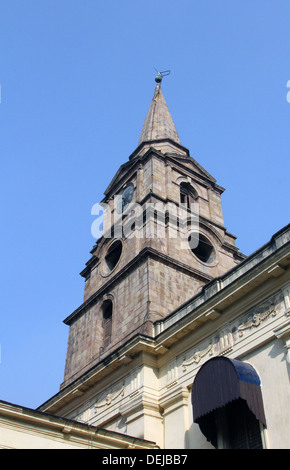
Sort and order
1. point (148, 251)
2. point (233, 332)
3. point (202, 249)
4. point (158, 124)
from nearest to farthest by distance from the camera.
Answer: point (233, 332) → point (148, 251) → point (202, 249) → point (158, 124)

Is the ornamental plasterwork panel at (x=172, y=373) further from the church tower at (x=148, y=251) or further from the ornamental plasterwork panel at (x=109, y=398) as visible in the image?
the church tower at (x=148, y=251)

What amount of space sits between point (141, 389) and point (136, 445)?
8.56ft

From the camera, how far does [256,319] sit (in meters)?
17.8

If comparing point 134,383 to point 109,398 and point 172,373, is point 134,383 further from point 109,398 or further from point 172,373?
point 109,398

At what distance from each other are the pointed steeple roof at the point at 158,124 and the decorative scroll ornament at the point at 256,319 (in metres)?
20.4

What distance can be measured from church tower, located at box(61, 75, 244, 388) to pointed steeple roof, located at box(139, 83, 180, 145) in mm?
827

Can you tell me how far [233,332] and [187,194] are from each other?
638 inches

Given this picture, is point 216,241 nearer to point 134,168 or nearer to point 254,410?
point 134,168

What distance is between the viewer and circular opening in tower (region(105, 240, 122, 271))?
30.9 meters

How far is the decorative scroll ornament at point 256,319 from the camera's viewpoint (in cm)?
1742

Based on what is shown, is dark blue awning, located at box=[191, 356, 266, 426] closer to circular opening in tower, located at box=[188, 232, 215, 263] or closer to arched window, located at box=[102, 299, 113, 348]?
arched window, located at box=[102, 299, 113, 348]

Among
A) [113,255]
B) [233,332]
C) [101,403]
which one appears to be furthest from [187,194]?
[233,332]
